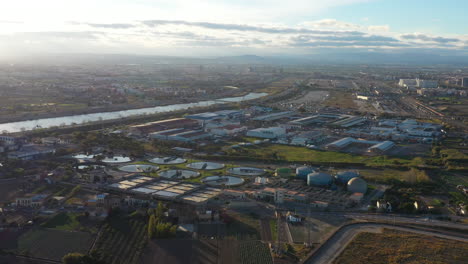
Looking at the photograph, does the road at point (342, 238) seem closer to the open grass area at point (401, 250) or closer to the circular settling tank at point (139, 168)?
the open grass area at point (401, 250)

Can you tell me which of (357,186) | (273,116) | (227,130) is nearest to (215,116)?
(273,116)

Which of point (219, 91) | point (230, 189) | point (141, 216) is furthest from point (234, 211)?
point (219, 91)

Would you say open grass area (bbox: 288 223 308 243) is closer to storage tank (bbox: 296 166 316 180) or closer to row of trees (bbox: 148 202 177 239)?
row of trees (bbox: 148 202 177 239)

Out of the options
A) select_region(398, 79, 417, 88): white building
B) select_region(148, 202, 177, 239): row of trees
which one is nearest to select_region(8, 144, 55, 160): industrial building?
select_region(148, 202, 177, 239): row of trees

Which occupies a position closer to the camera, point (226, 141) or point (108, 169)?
point (108, 169)

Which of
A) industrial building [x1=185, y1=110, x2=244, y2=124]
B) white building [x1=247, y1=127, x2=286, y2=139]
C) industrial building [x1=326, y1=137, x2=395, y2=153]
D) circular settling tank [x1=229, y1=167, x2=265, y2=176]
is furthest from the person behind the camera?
industrial building [x1=185, y1=110, x2=244, y2=124]

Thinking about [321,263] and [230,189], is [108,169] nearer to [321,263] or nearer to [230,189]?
[230,189]

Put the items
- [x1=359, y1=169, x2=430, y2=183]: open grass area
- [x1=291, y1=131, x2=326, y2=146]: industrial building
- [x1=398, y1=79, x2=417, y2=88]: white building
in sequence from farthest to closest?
[x1=398, y1=79, x2=417, y2=88]: white building < [x1=291, y1=131, x2=326, y2=146]: industrial building < [x1=359, y1=169, x2=430, y2=183]: open grass area
